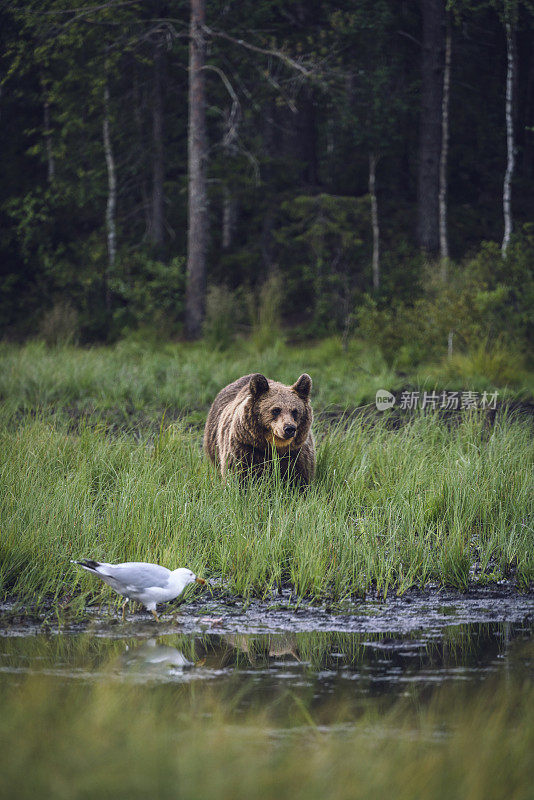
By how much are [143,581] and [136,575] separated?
0.18ft

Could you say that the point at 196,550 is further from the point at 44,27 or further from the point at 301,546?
the point at 44,27

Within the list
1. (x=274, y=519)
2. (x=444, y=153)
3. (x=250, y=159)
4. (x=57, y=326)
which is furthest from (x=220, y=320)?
(x=274, y=519)

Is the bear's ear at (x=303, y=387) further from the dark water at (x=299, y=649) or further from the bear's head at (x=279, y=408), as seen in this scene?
the dark water at (x=299, y=649)

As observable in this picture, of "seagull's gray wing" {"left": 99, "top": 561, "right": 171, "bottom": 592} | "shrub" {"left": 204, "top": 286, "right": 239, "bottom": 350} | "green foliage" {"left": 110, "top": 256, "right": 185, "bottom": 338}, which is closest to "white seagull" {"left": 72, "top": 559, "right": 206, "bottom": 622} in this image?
"seagull's gray wing" {"left": 99, "top": 561, "right": 171, "bottom": 592}

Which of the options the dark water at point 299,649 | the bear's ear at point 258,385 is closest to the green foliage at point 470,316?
the bear's ear at point 258,385

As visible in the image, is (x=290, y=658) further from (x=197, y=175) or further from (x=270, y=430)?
(x=197, y=175)

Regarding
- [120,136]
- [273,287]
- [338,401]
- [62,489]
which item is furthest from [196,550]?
[120,136]

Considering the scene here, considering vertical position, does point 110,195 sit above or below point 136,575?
above

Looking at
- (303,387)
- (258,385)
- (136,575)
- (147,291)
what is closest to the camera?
(136,575)

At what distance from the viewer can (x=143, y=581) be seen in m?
4.71

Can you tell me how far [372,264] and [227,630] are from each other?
19.4m

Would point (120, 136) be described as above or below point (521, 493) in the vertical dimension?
above

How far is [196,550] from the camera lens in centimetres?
576

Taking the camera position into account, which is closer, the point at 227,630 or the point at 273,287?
the point at 227,630
